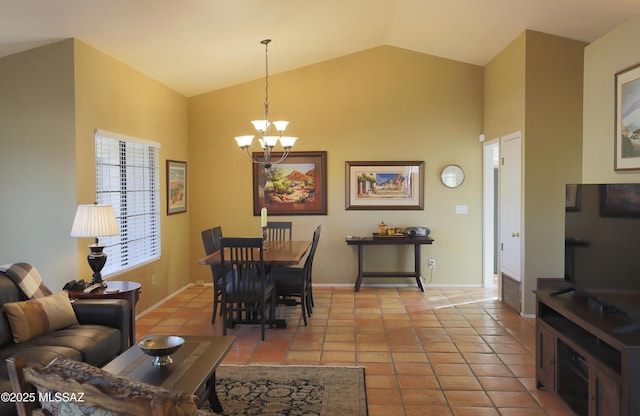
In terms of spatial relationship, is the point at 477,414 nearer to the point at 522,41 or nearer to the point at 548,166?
the point at 548,166

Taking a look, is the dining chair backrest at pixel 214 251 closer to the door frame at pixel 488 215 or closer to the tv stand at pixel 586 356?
the tv stand at pixel 586 356

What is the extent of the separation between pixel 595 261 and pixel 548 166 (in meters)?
2.31

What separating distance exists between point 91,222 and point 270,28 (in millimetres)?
2622

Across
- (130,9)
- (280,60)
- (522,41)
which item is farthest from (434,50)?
(130,9)

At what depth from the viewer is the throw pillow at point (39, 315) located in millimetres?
2996

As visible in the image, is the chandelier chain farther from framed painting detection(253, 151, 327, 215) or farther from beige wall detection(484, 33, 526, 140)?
beige wall detection(484, 33, 526, 140)

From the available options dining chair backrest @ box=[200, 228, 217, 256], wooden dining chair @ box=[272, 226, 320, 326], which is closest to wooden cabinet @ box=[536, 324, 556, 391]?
wooden dining chair @ box=[272, 226, 320, 326]

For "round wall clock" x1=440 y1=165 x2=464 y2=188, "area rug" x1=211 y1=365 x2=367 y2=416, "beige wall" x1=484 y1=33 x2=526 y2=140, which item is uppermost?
"beige wall" x1=484 y1=33 x2=526 y2=140

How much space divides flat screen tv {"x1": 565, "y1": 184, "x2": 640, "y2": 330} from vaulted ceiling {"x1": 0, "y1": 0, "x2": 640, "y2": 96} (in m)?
1.84

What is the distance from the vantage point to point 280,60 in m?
6.17

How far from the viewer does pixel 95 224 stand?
3680mm

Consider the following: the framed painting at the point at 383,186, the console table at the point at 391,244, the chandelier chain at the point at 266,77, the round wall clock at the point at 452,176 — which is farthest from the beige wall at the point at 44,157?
the round wall clock at the point at 452,176

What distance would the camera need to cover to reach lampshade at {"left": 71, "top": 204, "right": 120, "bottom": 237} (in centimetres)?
366

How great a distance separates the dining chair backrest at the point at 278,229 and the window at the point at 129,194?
1400mm
